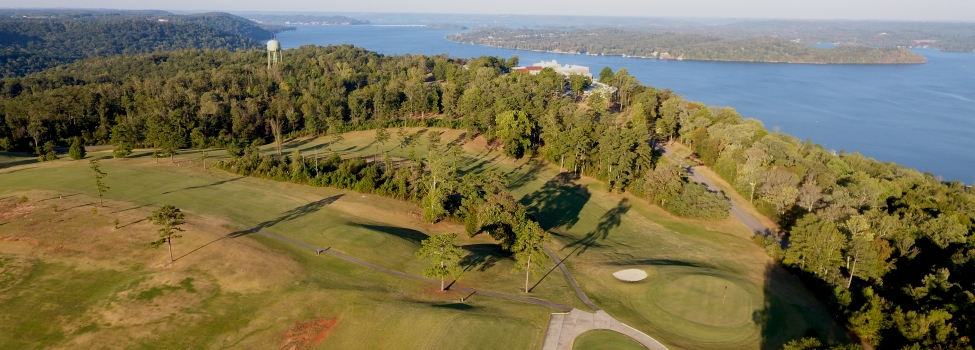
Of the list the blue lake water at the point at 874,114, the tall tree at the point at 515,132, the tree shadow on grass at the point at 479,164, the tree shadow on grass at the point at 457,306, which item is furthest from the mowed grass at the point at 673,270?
the blue lake water at the point at 874,114

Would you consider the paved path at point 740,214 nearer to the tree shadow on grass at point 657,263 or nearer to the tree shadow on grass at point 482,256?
the tree shadow on grass at point 657,263

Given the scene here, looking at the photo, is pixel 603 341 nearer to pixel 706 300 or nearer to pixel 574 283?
pixel 574 283

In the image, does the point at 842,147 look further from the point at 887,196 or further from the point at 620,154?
the point at 620,154

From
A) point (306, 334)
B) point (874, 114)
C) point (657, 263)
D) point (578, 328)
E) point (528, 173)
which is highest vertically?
point (874, 114)

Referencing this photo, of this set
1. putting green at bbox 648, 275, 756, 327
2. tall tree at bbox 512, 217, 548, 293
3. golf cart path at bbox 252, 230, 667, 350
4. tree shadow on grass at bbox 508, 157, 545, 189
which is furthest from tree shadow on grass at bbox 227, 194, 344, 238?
putting green at bbox 648, 275, 756, 327

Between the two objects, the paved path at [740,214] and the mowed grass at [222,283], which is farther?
the paved path at [740,214]

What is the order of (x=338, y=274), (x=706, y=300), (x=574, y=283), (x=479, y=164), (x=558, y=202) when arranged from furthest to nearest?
(x=479, y=164) < (x=558, y=202) < (x=574, y=283) < (x=338, y=274) < (x=706, y=300)

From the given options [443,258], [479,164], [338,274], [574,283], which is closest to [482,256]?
[574,283]
